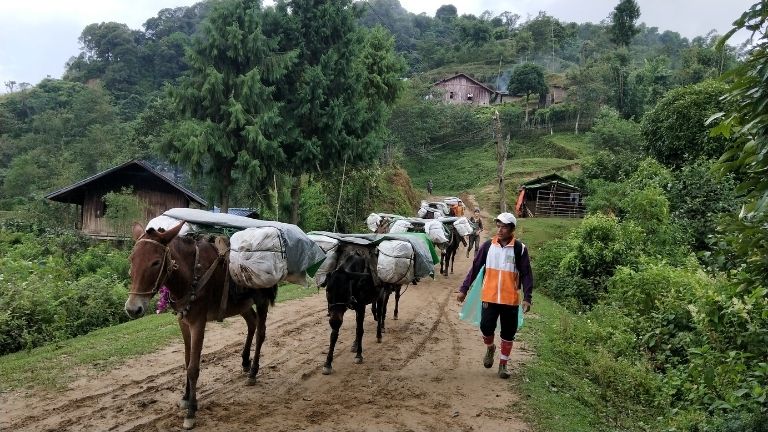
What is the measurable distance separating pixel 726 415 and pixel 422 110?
50830 mm

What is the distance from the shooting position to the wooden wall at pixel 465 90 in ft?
237

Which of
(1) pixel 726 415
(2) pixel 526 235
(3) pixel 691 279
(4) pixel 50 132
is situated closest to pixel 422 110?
(2) pixel 526 235

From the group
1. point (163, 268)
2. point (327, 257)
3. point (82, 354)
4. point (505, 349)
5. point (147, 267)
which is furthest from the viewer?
point (82, 354)

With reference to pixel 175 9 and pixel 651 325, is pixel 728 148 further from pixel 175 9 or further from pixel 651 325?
pixel 175 9

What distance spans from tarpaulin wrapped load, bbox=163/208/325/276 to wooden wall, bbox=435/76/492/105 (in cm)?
6741

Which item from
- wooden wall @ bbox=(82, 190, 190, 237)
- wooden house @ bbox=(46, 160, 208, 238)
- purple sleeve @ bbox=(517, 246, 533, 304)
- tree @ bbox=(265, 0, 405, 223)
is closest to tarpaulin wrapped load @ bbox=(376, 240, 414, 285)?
purple sleeve @ bbox=(517, 246, 533, 304)

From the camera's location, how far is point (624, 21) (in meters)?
66.8

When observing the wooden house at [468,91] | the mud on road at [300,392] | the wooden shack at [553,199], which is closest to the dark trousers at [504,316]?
the mud on road at [300,392]

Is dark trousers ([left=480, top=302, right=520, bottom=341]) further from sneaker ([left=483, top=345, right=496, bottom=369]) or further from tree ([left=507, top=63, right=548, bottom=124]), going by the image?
tree ([left=507, top=63, right=548, bottom=124])

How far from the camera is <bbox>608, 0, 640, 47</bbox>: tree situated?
64.8 metres

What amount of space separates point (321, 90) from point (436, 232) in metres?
10.6

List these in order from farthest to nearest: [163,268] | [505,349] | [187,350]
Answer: [505,349] → [187,350] → [163,268]

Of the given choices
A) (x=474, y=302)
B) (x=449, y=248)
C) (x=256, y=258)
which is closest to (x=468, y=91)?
(x=449, y=248)

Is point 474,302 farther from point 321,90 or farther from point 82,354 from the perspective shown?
A: point 321,90
